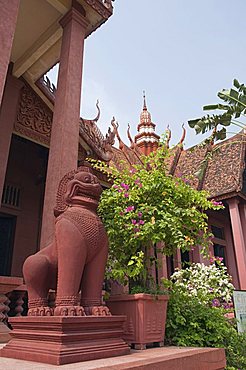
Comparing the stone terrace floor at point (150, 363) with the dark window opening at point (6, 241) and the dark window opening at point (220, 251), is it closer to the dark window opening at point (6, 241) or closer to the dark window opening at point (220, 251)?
the dark window opening at point (6, 241)

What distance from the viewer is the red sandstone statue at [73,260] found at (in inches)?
83.4

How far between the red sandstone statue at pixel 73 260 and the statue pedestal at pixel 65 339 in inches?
3.7

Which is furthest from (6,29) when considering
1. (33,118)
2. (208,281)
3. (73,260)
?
(208,281)

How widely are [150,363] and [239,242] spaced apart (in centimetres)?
943

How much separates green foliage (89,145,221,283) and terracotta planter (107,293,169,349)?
13.0 inches

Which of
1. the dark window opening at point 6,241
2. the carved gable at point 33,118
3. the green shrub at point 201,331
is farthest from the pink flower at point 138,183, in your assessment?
the dark window opening at point 6,241

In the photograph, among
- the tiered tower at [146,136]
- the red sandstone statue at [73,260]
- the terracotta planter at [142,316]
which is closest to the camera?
the red sandstone statue at [73,260]

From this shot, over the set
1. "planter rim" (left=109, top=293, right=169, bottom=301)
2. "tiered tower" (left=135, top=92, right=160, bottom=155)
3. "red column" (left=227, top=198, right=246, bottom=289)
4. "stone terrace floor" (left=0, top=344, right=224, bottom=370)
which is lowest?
"stone terrace floor" (left=0, top=344, right=224, bottom=370)

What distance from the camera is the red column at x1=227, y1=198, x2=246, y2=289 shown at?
33.4ft

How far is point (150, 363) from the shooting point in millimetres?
1820

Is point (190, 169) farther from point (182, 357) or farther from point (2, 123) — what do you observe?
point (182, 357)

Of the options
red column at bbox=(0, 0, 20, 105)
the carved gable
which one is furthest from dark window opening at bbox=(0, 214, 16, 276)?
red column at bbox=(0, 0, 20, 105)

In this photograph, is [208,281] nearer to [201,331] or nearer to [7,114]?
[201,331]

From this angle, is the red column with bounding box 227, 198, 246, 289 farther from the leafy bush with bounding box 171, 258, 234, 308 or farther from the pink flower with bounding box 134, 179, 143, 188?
the pink flower with bounding box 134, 179, 143, 188
